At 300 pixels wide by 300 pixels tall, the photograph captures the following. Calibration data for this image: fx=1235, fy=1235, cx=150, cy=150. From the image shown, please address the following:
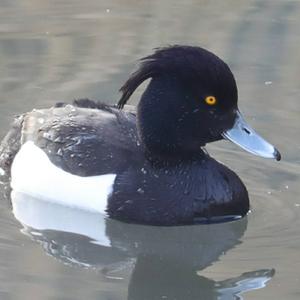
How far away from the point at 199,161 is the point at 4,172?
144 cm

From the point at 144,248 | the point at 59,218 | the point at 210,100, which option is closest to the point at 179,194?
the point at 144,248

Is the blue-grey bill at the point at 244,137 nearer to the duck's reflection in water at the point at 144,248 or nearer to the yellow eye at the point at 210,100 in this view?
the yellow eye at the point at 210,100

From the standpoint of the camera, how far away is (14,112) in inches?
363

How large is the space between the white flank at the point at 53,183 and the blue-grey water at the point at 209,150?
0.08 m

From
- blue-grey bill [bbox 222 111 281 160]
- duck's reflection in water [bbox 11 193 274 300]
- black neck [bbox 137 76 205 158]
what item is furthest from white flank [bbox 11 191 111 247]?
blue-grey bill [bbox 222 111 281 160]

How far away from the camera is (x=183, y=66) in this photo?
24.7ft

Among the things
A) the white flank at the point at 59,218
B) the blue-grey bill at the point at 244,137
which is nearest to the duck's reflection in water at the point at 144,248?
the white flank at the point at 59,218

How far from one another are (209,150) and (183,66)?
1.37m

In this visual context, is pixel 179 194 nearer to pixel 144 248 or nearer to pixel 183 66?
pixel 144 248

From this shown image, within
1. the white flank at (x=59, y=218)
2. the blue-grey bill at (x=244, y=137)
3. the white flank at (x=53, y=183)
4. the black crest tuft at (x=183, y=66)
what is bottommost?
the white flank at (x=59, y=218)

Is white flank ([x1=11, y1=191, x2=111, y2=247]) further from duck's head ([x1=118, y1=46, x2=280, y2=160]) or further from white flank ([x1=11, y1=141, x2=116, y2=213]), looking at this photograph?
duck's head ([x1=118, y1=46, x2=280, y2=160])

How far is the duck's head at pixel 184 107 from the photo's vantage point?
7.54 m

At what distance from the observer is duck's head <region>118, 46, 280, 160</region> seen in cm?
754

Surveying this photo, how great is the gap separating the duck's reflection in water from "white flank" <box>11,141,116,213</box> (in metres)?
0.06
